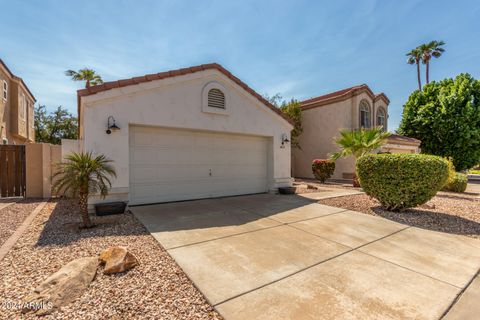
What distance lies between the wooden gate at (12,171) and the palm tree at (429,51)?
3968 centimetres

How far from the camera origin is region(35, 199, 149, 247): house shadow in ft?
14.3

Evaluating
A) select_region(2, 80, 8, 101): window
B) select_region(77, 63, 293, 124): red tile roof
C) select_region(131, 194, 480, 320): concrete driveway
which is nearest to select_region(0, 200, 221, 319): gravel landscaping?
select_region(131, 194, 480, 320): concrete driveway

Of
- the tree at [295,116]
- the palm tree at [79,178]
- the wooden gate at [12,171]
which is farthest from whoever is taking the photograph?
the tree at [295,116]

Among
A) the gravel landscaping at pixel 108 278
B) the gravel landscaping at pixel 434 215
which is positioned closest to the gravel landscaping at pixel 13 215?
the gravel landscaping at pixel 108 278

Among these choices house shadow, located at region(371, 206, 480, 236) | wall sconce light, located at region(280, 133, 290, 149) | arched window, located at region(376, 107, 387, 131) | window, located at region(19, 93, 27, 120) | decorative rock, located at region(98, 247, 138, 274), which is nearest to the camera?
decorative rock, located at region(98, 247, 138, 274)

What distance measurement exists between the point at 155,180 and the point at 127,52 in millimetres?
4924

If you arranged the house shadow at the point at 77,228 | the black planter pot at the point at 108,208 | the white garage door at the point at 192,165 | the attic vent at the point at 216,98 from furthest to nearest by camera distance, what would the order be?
the attic vent at the point at 216,98 → the white garage door at the point at 192,165 → the black planter pot at the point at 108,208 → the house shadow at the point at 77,228

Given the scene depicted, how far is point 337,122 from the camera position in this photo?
17.2m

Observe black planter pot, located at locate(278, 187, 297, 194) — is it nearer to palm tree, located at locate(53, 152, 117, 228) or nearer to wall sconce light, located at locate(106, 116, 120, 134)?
wall sconce light, located at locate(106, 116, 120, 134)

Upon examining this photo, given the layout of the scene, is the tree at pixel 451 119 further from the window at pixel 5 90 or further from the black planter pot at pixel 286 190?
the window at pixel 5 90

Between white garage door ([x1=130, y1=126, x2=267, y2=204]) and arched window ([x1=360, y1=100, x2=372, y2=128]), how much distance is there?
1154 cm

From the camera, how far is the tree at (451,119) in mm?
18469

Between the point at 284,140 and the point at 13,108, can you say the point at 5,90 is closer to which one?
the point at 13,108

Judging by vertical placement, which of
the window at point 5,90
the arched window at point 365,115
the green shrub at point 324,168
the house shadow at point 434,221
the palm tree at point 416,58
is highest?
the palm tree at point 416,58
